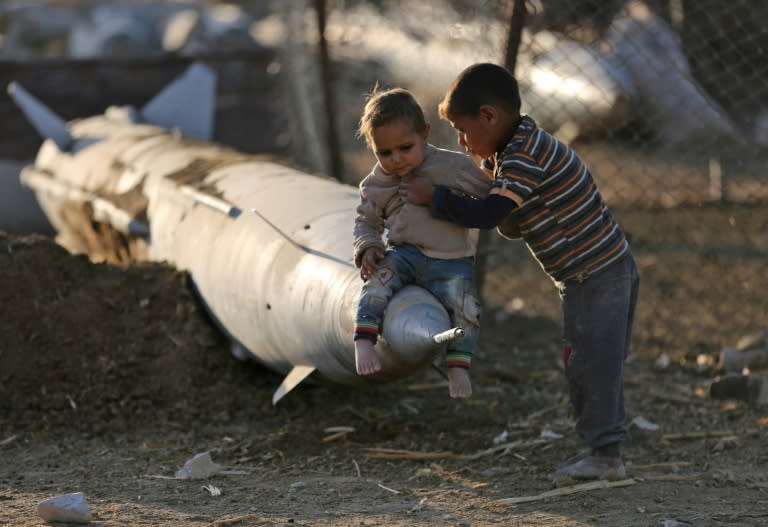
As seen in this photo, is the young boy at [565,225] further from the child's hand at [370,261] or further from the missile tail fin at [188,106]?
the missile tail fin at [188,106]

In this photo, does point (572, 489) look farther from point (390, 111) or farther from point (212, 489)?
point (390, 111)

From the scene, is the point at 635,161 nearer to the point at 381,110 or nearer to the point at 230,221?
the point at 230,221

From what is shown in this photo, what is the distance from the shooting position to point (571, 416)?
5281 mm

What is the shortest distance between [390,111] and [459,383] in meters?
0.90

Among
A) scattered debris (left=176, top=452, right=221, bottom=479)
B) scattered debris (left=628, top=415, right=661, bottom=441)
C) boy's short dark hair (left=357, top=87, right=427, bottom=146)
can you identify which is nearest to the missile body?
scattered debris (left=176, top=452, right=221, bottom=479)

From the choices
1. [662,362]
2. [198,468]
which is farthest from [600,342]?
[662,362]

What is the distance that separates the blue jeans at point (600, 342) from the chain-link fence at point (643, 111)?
201 centimetres

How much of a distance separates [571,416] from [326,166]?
13.4 ft

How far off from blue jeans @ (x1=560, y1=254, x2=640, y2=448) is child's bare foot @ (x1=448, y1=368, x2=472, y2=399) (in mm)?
740

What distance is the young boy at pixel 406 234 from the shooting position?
3725mm

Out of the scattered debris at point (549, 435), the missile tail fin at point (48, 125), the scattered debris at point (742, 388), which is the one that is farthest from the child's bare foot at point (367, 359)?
the missile tail fin at point (48, 125)

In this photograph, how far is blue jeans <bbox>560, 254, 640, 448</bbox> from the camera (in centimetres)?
418

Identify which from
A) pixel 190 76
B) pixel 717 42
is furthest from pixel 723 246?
pixel 190 76

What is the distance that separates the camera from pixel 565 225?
4055 mm
